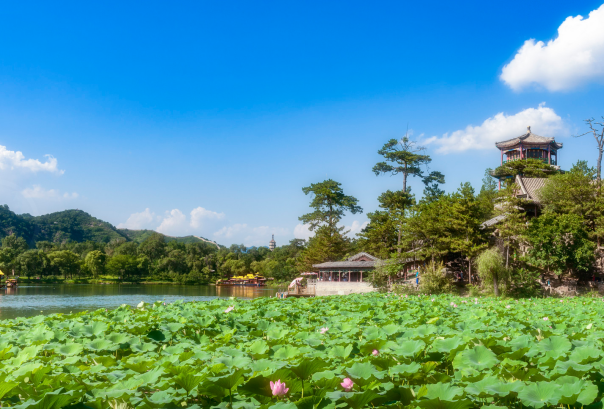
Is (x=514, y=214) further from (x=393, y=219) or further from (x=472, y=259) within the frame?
(x=393, y=219)

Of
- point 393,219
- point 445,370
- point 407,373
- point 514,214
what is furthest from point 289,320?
point 393,219

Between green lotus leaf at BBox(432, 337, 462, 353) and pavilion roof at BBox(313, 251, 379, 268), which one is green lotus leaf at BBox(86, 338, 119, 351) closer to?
green lotus leaf at BBox(432, 337, 462, 353)

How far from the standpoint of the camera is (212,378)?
5.84 feet

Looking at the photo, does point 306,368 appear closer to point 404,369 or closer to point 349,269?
point 404,369

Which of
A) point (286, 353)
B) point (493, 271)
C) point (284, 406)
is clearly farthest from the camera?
point (493, 271)

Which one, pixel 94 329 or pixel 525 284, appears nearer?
pixel 94 329

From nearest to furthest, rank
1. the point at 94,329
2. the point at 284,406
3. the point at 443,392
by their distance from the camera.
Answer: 1. the point at 284,406
2. the point at 443,392
3. the point at 94,329

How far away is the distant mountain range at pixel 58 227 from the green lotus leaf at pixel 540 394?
97359mm

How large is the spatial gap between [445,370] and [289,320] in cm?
243

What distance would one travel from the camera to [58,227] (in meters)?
97.4

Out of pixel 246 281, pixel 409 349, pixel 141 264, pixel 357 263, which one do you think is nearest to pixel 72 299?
pixel 357 263

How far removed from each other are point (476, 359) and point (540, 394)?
1.94 feet

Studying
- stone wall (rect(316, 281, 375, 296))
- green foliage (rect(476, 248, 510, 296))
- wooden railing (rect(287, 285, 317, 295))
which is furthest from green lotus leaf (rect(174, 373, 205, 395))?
wooden railing (rect(287, 285, 317, 295))

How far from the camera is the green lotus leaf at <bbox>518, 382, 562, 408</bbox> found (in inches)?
63.6
